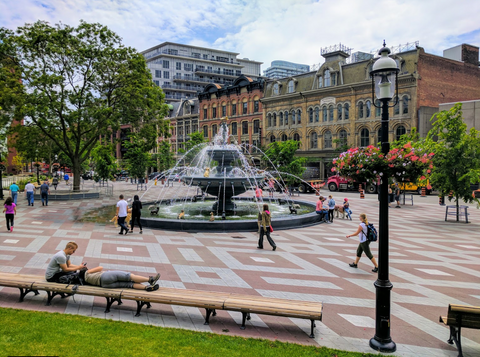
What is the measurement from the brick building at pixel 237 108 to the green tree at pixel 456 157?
40.2 m

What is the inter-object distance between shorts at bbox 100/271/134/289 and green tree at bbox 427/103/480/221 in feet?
56.1

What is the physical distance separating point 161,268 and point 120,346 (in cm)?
441

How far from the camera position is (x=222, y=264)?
1021 cm

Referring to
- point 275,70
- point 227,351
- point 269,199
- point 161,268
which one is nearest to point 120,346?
point 227,351

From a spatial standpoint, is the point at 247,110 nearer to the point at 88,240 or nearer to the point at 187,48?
the point at 88,240

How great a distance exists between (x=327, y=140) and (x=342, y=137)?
2.39 metres

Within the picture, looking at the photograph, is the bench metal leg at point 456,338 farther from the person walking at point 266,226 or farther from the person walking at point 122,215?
the person walking at point 122,215

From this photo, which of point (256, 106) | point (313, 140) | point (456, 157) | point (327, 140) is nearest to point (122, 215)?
point (456, 157)

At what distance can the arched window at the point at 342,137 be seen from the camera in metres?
47.0

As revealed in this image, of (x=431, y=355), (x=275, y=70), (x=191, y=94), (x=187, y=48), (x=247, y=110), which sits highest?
(x=275, y=70)

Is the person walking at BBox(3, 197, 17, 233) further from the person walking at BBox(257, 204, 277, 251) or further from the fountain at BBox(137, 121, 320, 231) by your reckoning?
the person walking at BBox(257, 204, 277, 251)

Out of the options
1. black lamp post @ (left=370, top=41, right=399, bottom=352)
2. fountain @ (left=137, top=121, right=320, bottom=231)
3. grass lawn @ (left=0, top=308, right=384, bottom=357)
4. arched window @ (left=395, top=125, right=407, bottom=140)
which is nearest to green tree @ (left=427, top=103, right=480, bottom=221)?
fountain @ (left=137, top=121, right=320, bottom=231)

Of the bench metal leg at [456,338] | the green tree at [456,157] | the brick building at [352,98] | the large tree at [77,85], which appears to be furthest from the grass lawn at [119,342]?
the brick building at [352,98]

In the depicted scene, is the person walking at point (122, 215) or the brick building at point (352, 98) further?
the brick building at point (352, 98)
